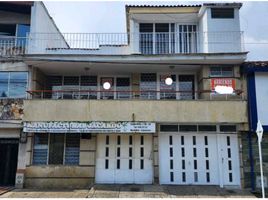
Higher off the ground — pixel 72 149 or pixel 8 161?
pixel 72 149

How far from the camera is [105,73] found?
14219mm

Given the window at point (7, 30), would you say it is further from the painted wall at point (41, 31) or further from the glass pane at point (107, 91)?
the glass pane at point (107, 91)

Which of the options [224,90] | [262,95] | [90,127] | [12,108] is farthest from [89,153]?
[262,95]

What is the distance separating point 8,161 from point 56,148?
232cm

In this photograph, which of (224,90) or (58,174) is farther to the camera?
(224,90)

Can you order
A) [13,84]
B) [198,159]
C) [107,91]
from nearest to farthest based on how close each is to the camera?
[198,159] < [13,84] < [107,91]

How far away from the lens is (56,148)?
492 inches

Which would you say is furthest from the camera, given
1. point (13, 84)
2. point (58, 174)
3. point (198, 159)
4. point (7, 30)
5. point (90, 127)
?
point (7, 30)

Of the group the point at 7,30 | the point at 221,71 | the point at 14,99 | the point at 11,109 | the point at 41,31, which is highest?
the point at 7,30

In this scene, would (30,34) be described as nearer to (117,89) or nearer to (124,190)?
(117,89)

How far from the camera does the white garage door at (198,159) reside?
12047 millimetres

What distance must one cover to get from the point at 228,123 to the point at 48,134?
27.2ft

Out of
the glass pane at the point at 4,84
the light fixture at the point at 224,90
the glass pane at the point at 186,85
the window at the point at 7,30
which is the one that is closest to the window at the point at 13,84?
the glass pane at the point at 4,84

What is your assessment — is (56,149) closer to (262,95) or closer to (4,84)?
(4,84)
